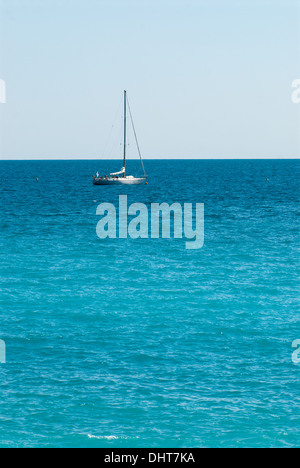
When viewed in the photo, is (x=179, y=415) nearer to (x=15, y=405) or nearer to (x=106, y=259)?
(x=15, y=405)

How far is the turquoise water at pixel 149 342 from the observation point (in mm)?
26484

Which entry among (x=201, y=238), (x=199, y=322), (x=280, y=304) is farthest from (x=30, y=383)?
(x=201, y=238)

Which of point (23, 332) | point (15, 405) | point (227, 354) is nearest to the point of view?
point (15, 405)

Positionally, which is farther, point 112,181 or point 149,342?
point 112,181

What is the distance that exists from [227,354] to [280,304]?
12.1 metres

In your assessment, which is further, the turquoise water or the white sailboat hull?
the white sailboat hull

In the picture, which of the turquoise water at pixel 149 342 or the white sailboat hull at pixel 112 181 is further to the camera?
the white sailboat hull at pixel 112 181

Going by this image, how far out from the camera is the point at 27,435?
2581 centimetres

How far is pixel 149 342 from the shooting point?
119ft

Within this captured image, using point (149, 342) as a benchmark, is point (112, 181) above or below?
above

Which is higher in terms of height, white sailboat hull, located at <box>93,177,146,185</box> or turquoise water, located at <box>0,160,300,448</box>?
white sailboat hull, located at <box>93,177,146,185</box>

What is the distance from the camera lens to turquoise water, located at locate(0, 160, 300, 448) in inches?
1043

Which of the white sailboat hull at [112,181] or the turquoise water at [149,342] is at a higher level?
the white sailboat hull at [112,181]
